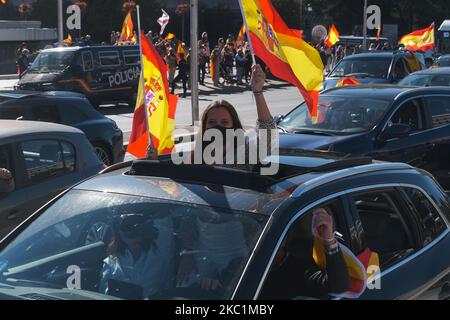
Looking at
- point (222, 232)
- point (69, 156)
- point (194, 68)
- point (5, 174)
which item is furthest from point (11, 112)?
point (194, 68)

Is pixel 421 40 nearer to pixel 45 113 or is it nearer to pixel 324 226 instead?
pixel 45 113

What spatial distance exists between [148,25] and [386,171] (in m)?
55.1

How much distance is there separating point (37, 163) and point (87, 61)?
17472 millimetres

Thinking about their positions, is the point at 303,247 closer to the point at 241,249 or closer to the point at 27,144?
the point at 241,249

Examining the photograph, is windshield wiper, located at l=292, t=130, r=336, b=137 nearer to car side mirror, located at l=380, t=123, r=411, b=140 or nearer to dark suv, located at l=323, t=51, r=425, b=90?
car side mirror, located at l=380, t=123, r=411, b=140

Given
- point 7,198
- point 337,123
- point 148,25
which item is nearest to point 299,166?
point 7,198

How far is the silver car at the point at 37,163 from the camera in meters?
6.45

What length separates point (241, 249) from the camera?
3.23m

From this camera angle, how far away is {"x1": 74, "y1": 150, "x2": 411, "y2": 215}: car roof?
11.2ft

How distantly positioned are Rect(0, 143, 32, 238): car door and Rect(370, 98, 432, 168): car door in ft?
13.6

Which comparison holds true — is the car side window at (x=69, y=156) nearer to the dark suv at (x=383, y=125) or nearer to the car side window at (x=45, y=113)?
the dark suv at (x=383, y=125)

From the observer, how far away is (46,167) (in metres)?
7.02

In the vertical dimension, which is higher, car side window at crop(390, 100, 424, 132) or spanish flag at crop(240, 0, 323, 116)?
spanish flag at crop(240, 0, 323, 116)

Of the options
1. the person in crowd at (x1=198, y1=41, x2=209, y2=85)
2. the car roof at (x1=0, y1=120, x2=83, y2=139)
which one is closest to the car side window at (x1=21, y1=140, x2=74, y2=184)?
the car roof at (x1=0, y1=120, x2=83, y2=139)
